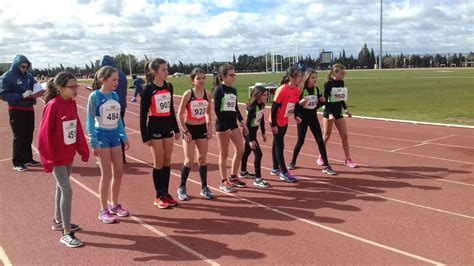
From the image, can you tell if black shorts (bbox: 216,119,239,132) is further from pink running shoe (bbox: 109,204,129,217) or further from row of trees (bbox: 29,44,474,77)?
row of trees (bbox: 29,44,474,77)

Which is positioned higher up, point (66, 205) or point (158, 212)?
point (66, 205)

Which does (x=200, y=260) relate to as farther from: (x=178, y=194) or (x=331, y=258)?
(x=178, y=194)

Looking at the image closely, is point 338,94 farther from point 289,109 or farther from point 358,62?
point 358,62

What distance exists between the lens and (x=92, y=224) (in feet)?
17.6

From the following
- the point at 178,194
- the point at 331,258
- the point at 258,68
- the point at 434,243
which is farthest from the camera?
the point at 258,68

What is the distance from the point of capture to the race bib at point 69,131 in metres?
4.73

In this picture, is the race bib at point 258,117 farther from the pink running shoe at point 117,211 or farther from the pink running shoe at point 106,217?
the pink running shoe at point 106,217

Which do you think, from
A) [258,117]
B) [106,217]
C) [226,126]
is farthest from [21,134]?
[258,117]

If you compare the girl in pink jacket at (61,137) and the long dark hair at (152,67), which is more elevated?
the long dark hair at (152,67)

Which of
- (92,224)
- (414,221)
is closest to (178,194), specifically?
(92,224)

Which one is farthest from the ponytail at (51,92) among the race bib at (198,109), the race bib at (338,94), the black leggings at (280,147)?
the race bib at (338,94)

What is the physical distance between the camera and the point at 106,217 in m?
5.40

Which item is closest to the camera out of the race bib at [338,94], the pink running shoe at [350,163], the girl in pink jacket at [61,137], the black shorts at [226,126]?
the girl in pink jacket at [61,137]

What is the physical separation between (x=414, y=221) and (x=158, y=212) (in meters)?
3.39
